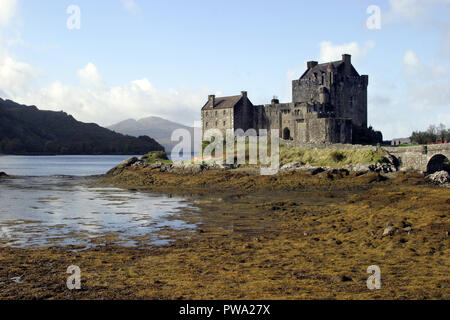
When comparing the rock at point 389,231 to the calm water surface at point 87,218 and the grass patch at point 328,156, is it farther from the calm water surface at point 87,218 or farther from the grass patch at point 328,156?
the grass patch at point 328,156

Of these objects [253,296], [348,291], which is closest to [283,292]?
[253,296]

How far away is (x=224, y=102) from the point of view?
75062 millimetres

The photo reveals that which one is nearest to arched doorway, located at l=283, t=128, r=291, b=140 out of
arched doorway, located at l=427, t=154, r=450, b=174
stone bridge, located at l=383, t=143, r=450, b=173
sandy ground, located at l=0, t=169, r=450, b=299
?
stone bridge, located at l=383, t=143, r=450, b=173

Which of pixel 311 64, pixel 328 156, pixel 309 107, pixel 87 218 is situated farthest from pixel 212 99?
pixel 87 218

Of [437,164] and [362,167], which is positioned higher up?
[437,164]

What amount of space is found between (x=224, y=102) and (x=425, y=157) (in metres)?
37.8

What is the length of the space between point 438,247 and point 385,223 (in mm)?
4669

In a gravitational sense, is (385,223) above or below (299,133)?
below

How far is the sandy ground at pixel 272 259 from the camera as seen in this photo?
440 inches

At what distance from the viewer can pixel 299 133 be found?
65.6 m

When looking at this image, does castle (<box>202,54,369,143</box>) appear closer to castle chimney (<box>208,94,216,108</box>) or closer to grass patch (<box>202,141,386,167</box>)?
castle chimney (<box>208,94,216,108</box>)

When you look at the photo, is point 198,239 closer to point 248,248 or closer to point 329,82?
point 248,248

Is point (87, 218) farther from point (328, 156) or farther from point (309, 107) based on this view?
point (309, 107)
